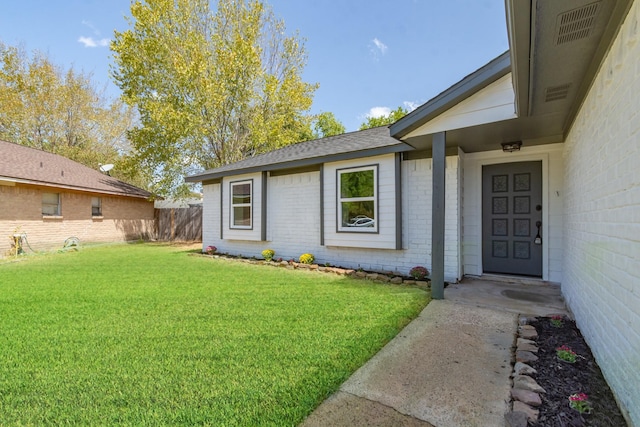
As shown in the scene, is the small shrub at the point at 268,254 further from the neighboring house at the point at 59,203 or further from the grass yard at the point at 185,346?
the neighboring house at the point at 59,203

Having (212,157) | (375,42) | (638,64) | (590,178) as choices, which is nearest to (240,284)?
(590,178)

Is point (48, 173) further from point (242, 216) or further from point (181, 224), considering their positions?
point (242, 216)

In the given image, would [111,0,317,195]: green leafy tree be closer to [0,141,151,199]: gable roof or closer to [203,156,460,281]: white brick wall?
[0,141,151,199]: gable roof

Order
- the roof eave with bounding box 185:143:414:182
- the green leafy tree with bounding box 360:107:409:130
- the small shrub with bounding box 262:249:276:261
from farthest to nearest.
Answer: the green leafy tree with bounding box 360:107:409:130, the small shrub with bounding box 262:249:276:261, the roof eave with bounding box 185:143:414:182

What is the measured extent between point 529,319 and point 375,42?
14615 mm

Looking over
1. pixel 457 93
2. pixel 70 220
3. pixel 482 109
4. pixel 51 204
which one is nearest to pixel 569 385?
pixel 482 109

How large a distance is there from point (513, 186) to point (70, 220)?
614 inches

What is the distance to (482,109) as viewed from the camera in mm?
4137

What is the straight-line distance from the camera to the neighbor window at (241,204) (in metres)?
8.65

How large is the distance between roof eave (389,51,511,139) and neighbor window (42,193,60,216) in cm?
1358

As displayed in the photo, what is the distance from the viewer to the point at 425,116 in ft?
14.8

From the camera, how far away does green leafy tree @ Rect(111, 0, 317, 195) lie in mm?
13234

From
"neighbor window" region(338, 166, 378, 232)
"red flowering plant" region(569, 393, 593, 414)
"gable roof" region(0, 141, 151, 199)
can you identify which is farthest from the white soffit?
"gable roof" region(0, 141, 151, 199)

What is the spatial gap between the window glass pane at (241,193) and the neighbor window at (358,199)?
321cm
